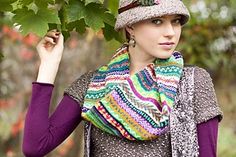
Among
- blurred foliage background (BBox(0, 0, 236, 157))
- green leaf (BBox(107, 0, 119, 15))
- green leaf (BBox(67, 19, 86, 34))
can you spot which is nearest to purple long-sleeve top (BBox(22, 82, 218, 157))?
green leaf (BBox(67, 19, 86, 34))

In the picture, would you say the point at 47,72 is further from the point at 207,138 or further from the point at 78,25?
the point at 207,138

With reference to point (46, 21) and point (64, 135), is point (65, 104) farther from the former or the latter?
point (46, 21)

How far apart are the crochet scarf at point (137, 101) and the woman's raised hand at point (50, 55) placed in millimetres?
160

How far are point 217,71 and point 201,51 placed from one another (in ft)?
4.10

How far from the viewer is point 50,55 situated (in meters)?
2.36

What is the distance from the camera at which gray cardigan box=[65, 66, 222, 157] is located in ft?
7.39

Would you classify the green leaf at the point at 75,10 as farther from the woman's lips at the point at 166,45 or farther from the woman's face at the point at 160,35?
the woman's lips at the point at 166,45

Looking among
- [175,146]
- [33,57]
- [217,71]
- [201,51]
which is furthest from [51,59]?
[33,57]

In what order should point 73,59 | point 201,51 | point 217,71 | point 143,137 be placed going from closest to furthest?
point 143,137 < point 201,51 < point 73,59 < point 217,71

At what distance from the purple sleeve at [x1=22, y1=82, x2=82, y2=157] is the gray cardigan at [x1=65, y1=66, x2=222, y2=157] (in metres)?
0.12

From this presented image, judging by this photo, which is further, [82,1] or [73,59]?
[73,59]

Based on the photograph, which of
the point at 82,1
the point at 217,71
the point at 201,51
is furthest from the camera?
the point at 217,71

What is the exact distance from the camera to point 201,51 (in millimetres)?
6449

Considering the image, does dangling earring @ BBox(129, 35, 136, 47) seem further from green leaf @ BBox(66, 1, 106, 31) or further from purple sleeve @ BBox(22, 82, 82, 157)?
purple sleeve @ BBox(22, 82, 82, 157)
